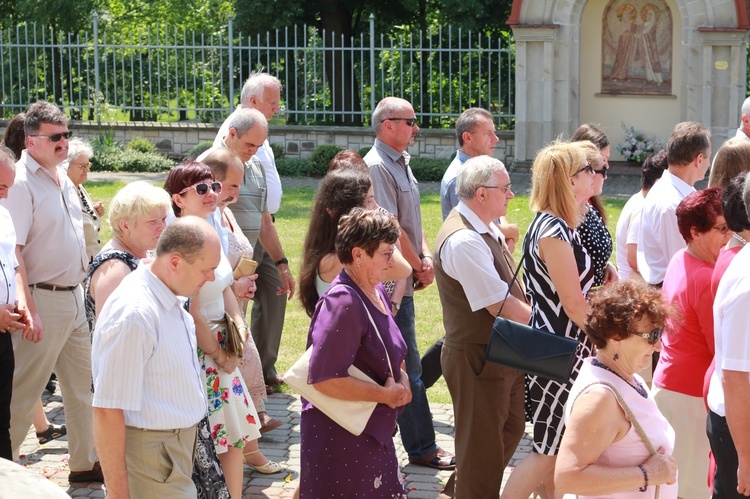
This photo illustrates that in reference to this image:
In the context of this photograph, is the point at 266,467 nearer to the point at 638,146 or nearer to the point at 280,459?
the point at 280,459

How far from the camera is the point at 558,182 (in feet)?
16.9

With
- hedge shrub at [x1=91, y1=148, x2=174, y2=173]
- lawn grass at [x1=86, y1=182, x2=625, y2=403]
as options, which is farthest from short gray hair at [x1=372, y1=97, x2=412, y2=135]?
hedge shrub at [x1=91, y1=148, x2=174, y2=173]

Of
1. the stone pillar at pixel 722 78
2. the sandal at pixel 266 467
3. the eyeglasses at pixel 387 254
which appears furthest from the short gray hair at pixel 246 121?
the stone pillar at pixel 722 78

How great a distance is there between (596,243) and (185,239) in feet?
7.24

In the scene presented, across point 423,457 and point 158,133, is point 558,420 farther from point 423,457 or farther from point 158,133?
point 158,133

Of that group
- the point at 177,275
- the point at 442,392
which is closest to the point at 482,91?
the point at 442,392

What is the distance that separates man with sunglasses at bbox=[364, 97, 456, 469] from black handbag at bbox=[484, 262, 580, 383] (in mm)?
1518

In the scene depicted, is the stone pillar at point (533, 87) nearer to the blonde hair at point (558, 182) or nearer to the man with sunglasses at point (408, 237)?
the man with sunglasses at point (408, 237)

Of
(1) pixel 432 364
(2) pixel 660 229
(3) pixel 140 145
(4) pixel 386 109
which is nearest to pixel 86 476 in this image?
(1) pixel 432 364

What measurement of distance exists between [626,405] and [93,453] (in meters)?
3.49

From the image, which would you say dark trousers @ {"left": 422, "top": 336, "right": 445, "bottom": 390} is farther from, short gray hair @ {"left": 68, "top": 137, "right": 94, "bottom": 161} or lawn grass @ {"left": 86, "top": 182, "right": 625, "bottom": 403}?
short gray hair @ {"left": 68, "top": 137, "right": 94, "bottom": 161}

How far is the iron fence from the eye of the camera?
2100 centimetres

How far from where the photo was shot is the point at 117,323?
3.94 meters

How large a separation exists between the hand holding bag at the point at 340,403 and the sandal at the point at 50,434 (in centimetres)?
298
